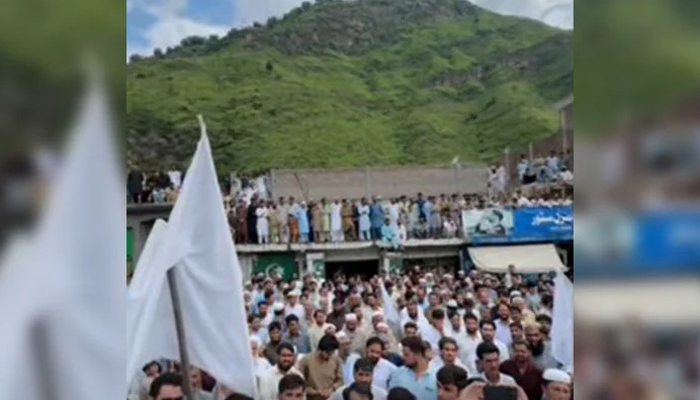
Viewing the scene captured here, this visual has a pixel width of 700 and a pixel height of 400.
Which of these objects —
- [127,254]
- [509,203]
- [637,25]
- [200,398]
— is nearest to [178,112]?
[127,254]

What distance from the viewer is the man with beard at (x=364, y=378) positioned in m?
3.39

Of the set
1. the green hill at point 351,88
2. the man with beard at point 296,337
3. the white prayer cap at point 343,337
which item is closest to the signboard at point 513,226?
the green hill at point 351,88

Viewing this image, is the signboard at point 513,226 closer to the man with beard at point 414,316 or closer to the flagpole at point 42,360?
the man with beard at point 414,316

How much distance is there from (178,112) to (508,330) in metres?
1.40

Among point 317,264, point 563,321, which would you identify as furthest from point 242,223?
point 563,321

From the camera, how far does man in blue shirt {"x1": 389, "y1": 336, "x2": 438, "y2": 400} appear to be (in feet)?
11.1

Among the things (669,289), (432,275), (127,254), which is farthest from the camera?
(432,275)

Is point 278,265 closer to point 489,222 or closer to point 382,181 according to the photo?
point 382,181

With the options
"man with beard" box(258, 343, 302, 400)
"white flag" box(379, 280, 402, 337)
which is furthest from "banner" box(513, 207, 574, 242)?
"man with beard" box(258, 343, 302, 400)

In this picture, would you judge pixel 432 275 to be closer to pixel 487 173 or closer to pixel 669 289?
pixel 487 173

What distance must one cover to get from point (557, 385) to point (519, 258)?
18.0 inches

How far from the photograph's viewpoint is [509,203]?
3.39 meters

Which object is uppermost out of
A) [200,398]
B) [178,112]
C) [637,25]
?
[637,25]

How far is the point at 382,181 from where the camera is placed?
3.37 m
